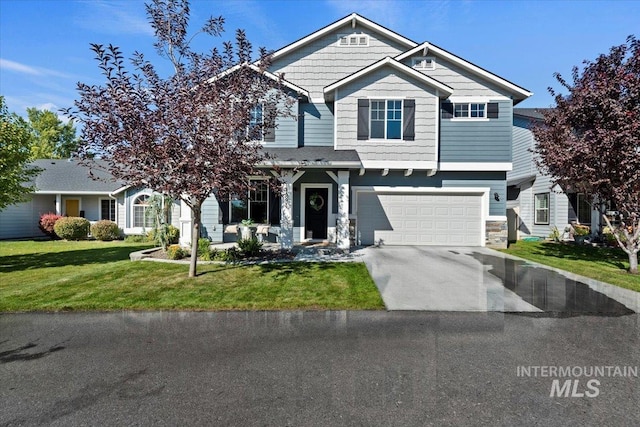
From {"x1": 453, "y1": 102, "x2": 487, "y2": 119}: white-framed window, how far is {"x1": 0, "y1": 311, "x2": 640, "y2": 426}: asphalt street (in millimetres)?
10374

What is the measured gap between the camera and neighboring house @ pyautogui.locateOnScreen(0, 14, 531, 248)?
13117mm

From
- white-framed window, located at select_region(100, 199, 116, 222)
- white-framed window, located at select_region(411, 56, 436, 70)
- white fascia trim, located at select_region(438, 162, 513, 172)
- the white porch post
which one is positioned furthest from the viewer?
white-framed window, located at select_region(100, 199, 116, 222)

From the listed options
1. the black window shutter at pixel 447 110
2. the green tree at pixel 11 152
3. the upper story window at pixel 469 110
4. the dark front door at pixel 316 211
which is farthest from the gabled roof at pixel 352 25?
the green tree at pixel 11 152

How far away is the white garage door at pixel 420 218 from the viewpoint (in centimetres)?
1417

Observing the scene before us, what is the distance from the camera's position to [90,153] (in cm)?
709

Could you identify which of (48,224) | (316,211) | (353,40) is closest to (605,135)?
(316,211)

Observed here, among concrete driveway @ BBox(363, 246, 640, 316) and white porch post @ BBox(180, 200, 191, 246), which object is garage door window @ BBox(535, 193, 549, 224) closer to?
concrete driveway @ BBox(363, 246, 640, 316)

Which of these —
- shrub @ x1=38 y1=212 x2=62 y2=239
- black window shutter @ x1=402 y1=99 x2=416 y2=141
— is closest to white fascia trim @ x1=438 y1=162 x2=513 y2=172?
black window shutter @ x1=402 y1=99 x2=416 y2=141

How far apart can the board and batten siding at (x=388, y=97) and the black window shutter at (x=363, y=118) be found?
14cm

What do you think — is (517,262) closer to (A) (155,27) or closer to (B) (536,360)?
(B) (536,360)

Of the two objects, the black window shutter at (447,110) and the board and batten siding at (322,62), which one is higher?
the board and batten siding at (322,62)

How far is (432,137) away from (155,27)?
10173mm

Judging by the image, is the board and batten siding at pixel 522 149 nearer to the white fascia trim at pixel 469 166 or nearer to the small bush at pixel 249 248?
the white fascia trim at pixel 469 166

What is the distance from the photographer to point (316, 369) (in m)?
3.78
